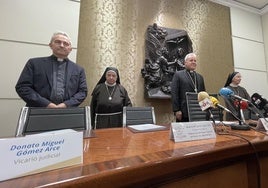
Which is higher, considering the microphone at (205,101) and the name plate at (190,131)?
the microphone at (205,101)

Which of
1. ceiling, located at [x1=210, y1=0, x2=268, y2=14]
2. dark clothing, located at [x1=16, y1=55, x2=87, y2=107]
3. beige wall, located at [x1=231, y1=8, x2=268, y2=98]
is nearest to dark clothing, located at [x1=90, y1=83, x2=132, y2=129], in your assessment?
dark clothing, located at [x1=16, y1=55, x2=87, y2=107]

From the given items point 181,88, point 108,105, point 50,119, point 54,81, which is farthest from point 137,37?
point 50,119

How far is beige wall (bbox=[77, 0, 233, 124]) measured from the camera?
2666 mm

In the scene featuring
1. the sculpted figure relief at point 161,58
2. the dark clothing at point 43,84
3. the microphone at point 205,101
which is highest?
the sculpted figure relief at point 161,58

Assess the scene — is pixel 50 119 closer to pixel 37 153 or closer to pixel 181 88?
pixel 37 153

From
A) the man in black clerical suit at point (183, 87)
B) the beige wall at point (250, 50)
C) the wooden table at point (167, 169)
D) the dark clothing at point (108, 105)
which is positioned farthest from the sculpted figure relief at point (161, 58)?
the wooden table at point (167, 169)

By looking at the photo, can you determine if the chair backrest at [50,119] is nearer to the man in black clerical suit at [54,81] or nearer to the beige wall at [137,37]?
the man in black clerical suit at [54,81]

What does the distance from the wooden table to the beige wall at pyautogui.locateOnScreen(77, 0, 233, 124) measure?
84.9 inches

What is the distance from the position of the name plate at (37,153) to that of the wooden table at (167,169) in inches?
0.7

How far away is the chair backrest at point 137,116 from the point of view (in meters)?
1.57

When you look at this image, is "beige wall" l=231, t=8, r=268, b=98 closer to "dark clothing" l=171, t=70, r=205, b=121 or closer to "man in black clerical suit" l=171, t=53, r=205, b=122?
"man in black clerical suit" l=171, t=53, r=205, b=122

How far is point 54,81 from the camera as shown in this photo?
1.76 m

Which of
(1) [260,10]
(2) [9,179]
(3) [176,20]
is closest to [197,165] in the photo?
(2) [9,179]

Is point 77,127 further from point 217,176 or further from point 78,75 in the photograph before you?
point 217,176
